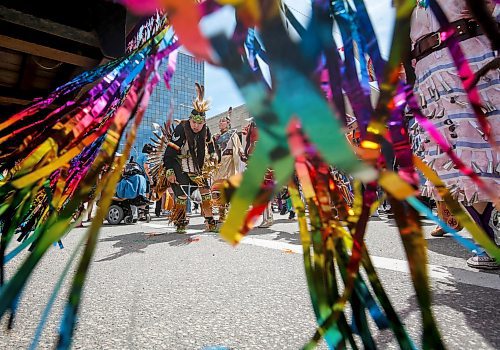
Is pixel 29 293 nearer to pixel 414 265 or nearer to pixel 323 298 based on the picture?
pixel 323 298

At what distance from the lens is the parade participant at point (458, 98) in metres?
1.28

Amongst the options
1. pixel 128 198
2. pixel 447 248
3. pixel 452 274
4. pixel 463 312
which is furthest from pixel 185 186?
pixel 463 312

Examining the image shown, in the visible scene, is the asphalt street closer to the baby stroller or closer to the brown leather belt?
the brown leather belt

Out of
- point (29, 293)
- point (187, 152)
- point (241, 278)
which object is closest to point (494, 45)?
point (241, 278)

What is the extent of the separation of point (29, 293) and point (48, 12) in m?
1.27

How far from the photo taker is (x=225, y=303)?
49.7 inches

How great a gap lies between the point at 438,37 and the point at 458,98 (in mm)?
265

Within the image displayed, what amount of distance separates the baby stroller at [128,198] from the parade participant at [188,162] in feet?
5.59

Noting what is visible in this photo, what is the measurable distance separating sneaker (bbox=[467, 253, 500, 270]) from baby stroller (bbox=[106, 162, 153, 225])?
490 cm

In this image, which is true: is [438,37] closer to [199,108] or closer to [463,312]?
[463,312]

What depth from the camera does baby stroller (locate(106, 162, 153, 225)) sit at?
17.9ft

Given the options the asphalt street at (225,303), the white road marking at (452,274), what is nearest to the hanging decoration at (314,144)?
the asphalt street at (225,303)

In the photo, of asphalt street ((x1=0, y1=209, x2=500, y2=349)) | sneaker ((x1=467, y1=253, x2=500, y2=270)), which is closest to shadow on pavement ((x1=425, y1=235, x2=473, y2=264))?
asphalt street ((x1=0, y1=209, x2=500, y2=349))

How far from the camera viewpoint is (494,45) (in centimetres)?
36
